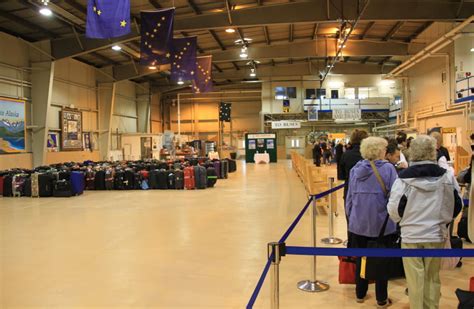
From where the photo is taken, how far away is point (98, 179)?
13.8 metres

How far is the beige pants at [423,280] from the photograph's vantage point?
3.01 m

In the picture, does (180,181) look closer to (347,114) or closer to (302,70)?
(347,114)

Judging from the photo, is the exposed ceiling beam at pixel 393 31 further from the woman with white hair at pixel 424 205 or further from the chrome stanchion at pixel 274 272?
the chrome stanchion at pixel 274 272

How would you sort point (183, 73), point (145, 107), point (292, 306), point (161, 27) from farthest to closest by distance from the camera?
point (145, 107) < point (183, 73) < point (161, 27) < point (292, 306)

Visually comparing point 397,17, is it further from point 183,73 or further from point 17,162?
point 17,162

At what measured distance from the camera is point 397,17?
1548 cm

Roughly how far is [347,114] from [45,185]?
22.3 metres

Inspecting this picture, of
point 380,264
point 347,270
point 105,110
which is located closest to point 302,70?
point 105,110

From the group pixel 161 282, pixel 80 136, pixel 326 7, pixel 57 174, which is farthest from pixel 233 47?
pixel 161 282

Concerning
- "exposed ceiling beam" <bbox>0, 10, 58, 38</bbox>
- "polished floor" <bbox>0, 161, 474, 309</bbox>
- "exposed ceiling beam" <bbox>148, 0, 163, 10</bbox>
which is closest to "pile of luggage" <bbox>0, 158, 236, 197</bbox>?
"polished floor" <bbox>0, 161, 474, 309</bbox>

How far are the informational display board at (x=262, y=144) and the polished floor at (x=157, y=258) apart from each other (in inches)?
736

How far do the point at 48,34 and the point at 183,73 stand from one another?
7618 millimetres

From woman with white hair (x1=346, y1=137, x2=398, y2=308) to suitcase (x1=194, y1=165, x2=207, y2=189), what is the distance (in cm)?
1002

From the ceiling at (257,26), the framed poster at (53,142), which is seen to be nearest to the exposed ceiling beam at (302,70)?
the ceiling at (257,26)
